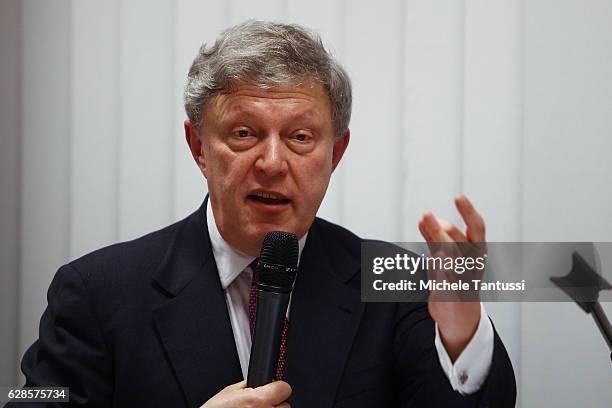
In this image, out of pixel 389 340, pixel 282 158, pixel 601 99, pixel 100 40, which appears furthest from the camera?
pixel 100 40

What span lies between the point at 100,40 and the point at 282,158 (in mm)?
997

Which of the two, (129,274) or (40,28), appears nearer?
(129,274)

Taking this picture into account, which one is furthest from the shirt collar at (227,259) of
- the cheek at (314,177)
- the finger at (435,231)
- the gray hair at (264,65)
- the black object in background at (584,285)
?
the black object in background at (584,285)

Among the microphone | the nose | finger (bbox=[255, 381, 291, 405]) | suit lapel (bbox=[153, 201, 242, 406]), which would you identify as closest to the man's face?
the nose

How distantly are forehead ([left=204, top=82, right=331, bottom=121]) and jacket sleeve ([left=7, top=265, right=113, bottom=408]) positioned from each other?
0.44 meters

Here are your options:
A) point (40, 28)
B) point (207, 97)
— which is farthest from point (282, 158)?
point (40, 28)

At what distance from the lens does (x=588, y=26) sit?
184cm

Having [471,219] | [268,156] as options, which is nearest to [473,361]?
[471,219]

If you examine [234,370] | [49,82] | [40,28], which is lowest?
[234,370]

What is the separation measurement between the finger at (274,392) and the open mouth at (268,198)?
0.40 m

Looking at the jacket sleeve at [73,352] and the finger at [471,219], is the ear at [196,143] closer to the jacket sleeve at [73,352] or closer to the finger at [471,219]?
the jacket sleeve at [73,352]

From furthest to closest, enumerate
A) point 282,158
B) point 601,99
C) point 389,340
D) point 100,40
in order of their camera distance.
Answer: point 100,40 < point 601,99 < point 389,340 < point 282,158

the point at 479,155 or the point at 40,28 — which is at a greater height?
the point at 40,28

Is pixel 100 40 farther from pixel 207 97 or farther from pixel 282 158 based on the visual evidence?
pixel 282 158
